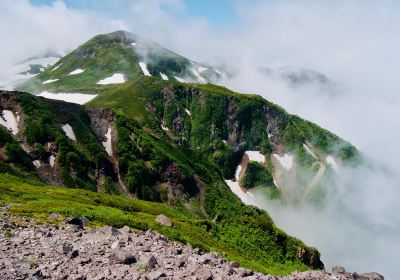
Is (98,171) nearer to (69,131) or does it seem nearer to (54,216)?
(69,131)

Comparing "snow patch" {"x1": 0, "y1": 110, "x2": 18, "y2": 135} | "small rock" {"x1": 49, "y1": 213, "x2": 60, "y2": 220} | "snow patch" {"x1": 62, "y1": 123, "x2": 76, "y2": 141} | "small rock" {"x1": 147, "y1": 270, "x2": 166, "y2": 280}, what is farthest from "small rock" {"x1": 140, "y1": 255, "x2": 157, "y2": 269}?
"snow patch" {"x1": 62, "y1": 123, "x2": 76, "y2": 141}

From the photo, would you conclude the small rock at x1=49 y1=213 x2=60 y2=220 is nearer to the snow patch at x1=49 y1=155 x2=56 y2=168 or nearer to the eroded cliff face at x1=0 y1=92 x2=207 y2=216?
the eroded cliff face at x1=0 y1=92 x2=207 y2=216

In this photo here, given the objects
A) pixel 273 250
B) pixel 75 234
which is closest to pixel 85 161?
pixel 273 250

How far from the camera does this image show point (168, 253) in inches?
1265

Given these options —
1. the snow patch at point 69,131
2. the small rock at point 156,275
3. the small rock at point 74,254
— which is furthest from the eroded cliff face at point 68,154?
the small rock at point 156,275

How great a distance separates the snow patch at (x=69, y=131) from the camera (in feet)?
617

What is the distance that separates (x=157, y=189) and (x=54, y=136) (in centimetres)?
4473

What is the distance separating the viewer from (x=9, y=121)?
181 m

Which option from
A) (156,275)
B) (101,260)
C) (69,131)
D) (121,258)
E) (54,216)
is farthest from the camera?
(69,131)

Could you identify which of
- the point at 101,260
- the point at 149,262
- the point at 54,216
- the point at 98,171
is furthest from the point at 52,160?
the point at 149,262

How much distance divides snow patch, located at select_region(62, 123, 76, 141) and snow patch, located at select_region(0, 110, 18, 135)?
18.0m

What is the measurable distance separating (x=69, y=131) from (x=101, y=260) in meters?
168

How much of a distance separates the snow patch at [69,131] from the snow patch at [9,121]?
18001 millimetres

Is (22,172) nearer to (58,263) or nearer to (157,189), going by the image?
A: (157,189)
